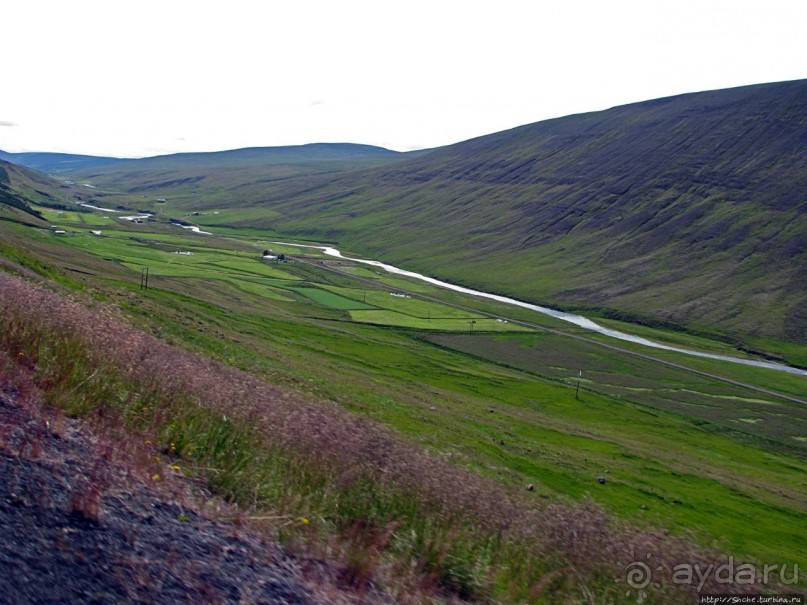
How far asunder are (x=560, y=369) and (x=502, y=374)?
1470 cm

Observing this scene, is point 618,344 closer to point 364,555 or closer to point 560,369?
point 560,369

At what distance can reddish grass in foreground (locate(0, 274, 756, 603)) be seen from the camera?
7.09m

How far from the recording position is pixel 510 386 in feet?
219

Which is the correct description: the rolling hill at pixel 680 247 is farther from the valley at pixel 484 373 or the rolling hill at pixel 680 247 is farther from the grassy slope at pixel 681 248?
the valley at pixel 484 373

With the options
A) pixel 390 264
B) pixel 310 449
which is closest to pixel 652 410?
pixel 310 449

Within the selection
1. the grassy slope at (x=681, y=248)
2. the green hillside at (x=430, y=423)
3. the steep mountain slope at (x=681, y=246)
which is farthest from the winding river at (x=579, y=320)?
the green hillside at (x=430, y=423)

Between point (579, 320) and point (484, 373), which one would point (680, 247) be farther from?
point (484, 373)

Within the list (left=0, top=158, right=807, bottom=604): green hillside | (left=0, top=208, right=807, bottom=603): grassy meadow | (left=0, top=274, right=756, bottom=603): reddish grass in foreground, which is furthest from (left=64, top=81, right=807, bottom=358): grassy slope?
(left=0, top=274, right=756, bottom=603): reddish grass in foreground

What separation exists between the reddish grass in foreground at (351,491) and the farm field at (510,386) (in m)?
1.61

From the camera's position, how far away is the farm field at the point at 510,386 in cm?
3322

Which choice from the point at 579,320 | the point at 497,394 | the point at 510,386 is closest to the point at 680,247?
the point at 579,320

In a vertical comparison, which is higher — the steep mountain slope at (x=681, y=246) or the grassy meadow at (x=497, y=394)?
the steep mountain slope at (x=681, y=246)

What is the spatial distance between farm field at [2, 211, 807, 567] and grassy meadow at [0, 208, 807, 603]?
277mm

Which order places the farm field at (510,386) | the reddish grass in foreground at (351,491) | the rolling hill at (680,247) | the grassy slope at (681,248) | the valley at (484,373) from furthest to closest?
the rolling hill at (680,247) → the grassy slope at (681,248) → the farm field at (510,386) → the valley at (484,373) → the reddish grass in foreground at (351,491)
